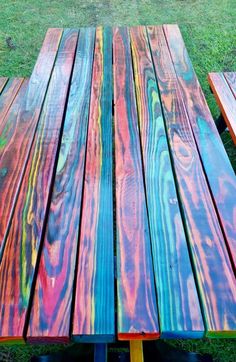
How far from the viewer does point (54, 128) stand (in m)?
1.54

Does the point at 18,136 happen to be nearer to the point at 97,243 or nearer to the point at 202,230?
the point at 97,243

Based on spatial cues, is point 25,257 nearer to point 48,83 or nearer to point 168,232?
point 168,232

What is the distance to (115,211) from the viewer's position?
4.48ft

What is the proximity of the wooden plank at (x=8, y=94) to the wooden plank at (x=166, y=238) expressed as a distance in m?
0.69

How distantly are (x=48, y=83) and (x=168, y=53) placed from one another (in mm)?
762

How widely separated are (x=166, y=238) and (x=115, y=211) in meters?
0.35

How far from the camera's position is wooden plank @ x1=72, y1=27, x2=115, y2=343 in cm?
87

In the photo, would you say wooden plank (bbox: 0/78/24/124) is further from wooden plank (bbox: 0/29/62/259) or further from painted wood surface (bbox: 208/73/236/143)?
painted wood surface (bbox: 208/73/236/143)

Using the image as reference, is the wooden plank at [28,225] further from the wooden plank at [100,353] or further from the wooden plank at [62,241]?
the wooden plank at [100,353]

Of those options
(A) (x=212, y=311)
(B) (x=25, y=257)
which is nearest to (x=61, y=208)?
(B) (x=25, y=257)

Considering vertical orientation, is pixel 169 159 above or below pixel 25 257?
above

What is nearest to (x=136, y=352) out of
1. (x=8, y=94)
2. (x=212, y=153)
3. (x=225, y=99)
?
(x=212, y=153)

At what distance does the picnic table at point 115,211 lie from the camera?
89cm

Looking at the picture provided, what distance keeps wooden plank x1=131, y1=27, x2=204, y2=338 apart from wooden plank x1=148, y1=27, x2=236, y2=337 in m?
0.03
